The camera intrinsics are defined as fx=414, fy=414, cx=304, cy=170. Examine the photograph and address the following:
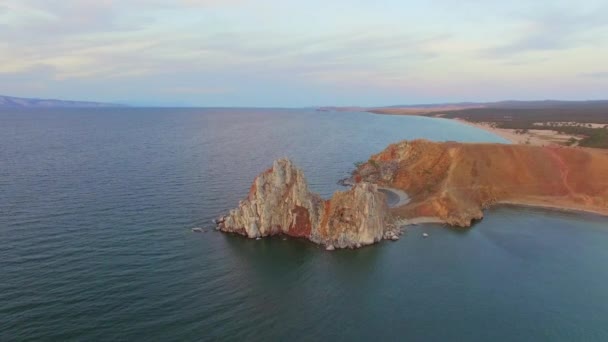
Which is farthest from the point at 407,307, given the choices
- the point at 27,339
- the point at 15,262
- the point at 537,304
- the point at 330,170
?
the point at 330,170

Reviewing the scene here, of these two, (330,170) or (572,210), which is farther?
(330,170)

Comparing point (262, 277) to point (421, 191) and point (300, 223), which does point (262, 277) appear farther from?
point (421, 191)

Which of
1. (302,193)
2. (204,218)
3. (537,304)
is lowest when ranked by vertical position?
(537,304)

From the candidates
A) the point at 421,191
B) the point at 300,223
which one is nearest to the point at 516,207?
the point at 421,191

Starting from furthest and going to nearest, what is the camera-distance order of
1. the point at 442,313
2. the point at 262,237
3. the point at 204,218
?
the point at 204,218 → the point at 262,237 → the point at 442,313

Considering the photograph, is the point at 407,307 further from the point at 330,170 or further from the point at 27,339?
the point at 330,170

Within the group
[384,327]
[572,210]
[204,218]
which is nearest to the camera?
[384,327]
